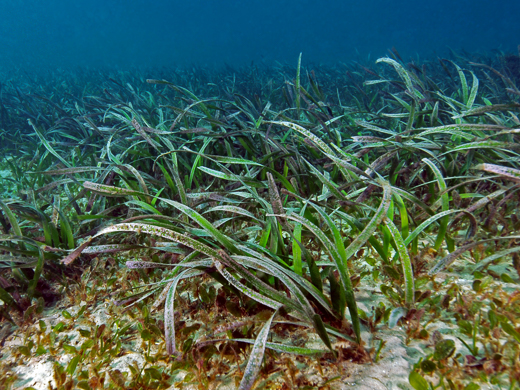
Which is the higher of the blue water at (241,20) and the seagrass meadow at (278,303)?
the blue water at (241,20)

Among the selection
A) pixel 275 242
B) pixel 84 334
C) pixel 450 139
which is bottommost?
pixel 84 334

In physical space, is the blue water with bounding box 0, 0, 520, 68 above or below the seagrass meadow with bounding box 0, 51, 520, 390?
above

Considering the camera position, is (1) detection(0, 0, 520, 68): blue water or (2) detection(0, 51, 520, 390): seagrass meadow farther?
(1) detection(0, 0, 520, 68): blue water

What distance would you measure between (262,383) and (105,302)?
108 cm

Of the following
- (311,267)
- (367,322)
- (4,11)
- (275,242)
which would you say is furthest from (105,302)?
(4,11)

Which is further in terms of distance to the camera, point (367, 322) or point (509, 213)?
point (509, 213)

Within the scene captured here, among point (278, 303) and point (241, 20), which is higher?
point (241, 20)

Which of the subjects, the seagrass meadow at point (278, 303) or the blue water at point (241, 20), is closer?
the seagrass meadow at point (278, 303)

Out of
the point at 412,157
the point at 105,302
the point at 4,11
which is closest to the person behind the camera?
the point at 105,302

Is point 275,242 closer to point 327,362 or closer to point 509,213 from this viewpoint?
point 327,362

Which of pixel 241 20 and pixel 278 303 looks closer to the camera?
pixel 278 303

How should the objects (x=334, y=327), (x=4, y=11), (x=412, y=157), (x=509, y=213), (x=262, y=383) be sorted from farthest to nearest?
(x=4, y=11), (x=412, y=157), (x=509, y=213), (x=334, y=327), (x=262, y=383)

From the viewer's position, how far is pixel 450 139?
256cm

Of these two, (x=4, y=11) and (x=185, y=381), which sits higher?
(x=4, y=11)
